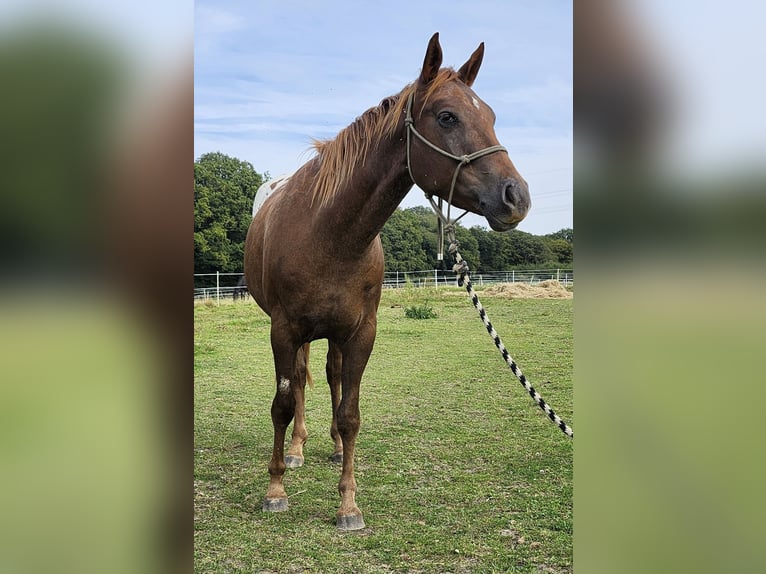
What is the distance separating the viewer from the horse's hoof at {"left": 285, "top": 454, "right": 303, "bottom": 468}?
5.11 m

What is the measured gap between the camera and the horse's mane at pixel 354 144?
3.42 meters

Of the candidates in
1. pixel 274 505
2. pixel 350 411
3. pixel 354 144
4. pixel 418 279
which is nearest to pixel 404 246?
pixel 418 279

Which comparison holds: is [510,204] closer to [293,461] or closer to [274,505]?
[274,505]

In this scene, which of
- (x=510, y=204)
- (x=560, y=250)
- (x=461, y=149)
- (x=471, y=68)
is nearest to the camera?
(x=510, y=204)

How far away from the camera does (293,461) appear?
512cm

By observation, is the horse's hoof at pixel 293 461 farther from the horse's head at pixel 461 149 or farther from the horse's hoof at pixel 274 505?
the horse's head at pixel 461 149

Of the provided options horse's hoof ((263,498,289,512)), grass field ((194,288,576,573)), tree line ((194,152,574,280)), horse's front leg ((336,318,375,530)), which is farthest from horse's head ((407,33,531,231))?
tree line ((194,152,574,280))

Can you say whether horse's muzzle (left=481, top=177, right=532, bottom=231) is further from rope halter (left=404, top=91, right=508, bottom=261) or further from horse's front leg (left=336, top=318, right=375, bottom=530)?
horse's front leg (left=336, top=318, right=375, bottom=530)

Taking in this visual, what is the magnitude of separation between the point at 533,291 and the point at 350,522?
1218 cm

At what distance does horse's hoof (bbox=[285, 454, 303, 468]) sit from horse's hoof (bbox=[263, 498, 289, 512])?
0.91 m

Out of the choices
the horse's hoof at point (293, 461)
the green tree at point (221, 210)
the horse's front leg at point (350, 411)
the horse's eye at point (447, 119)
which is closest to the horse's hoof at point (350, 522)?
the horse's front leg at point (350, 411)
